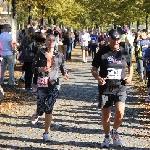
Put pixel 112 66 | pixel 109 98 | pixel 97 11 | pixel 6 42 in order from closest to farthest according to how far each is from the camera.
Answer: pixel 112 66
pixel 109 98
pixel 6 42
pixel 97 11

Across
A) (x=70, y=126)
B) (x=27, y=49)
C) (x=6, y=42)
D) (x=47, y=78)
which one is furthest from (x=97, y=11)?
(x=47, y=78)

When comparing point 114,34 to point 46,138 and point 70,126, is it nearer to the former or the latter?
point 46,138

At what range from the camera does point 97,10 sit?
54625 mm

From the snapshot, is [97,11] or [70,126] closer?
[70,126]

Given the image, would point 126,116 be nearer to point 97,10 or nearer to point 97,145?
point 97,145

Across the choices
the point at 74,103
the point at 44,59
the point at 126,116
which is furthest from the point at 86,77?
the point at 44,59

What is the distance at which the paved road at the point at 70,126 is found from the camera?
7.75 meters

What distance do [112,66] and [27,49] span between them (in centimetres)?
647

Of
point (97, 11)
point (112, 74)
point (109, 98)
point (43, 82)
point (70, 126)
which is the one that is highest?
point (97, 11)

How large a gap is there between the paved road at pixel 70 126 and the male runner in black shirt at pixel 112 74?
67 centimetres

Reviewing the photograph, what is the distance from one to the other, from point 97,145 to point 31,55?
6.25 metres

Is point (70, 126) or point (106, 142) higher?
point (106, 142)

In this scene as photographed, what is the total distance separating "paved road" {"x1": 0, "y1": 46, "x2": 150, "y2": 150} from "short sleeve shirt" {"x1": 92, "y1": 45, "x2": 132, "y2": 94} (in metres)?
1.06

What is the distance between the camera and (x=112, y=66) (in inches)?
292
